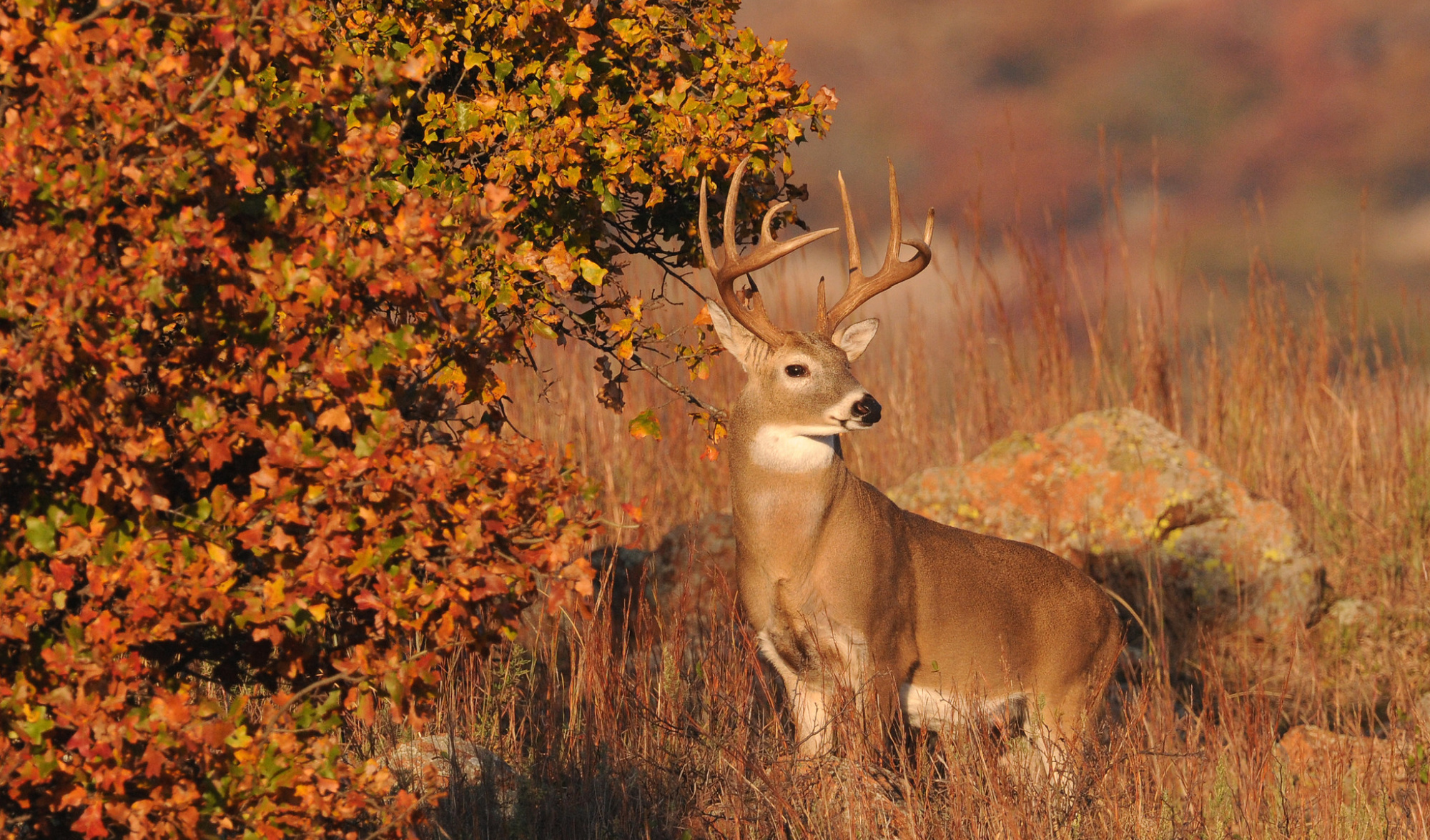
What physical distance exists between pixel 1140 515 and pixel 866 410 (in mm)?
2993

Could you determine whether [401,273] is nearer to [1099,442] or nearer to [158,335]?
[158,335]

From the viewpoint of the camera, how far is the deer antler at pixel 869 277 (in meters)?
5.14

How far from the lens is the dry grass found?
12.8 feet

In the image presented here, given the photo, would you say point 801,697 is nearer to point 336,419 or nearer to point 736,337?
point 736,337

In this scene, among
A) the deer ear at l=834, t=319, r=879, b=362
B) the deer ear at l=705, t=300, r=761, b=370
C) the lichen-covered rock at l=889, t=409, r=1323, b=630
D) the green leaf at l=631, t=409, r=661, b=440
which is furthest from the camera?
the lichen-covered rock at l=889, t=409, r=1323, b=630

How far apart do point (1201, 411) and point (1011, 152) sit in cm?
204

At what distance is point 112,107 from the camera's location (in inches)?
86.9

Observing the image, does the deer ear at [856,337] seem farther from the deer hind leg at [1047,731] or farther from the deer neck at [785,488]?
the deer hind leg at [1047,731]

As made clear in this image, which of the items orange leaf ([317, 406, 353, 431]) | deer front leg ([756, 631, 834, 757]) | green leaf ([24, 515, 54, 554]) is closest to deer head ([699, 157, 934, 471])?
deer front leg ([756, 631, 834, 757])

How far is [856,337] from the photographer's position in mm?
5445

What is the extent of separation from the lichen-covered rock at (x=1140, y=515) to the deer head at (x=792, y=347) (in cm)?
226

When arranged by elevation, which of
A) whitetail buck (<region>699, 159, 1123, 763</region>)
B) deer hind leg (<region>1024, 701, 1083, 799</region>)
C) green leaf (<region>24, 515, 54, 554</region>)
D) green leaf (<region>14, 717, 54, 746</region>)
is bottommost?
green leaf (<region>14, 717, 54, 746</region>)

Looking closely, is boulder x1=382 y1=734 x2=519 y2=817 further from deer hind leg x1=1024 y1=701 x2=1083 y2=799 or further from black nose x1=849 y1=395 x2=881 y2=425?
deer hind leg x1=1024 y1=701 x2=1083 y2=799

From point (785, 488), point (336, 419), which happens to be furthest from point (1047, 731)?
point (336, 419)
